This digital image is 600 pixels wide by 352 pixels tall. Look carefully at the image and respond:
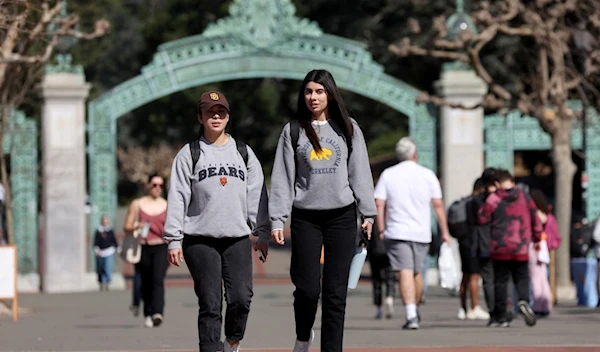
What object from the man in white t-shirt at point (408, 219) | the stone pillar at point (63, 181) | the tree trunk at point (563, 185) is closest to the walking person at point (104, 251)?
the stone pillar at point (63, 181)

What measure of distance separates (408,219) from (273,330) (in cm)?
186

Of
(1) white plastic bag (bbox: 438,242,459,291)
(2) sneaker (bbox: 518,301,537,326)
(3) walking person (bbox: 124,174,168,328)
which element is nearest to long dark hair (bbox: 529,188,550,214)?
(2) sneaker (bbox: 518,301,537,326)

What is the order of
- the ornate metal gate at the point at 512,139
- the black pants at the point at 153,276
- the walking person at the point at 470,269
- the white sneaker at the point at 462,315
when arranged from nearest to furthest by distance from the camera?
the black pants at the point at 153,276 → the walking person at the point at 470,269 → the white sneaker at the point at 462,315 → the ornate metal gate at the point at 512,139

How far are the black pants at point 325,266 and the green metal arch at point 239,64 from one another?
15.7 metres

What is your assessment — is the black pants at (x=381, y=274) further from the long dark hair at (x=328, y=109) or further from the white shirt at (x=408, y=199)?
the long dark hair at (x=328, y=109)

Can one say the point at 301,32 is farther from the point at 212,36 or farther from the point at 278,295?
the point at 278,295

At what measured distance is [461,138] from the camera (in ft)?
82.3

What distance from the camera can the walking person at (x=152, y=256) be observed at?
15.3 meters

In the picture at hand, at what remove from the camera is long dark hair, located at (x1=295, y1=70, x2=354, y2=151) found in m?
9.51

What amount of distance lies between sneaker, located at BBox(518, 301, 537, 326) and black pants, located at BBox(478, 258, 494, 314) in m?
0.59

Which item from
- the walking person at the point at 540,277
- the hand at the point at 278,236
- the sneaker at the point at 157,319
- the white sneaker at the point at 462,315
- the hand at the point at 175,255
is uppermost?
the hand at the point at 278,236

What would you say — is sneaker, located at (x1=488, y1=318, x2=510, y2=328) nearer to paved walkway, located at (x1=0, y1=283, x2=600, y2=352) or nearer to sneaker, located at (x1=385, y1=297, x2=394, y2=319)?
paved walkway, located at (x1=0, y1=283, x2=600, y2=352)

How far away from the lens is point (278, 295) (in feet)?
75.4

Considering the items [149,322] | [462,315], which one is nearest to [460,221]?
[462,315]
